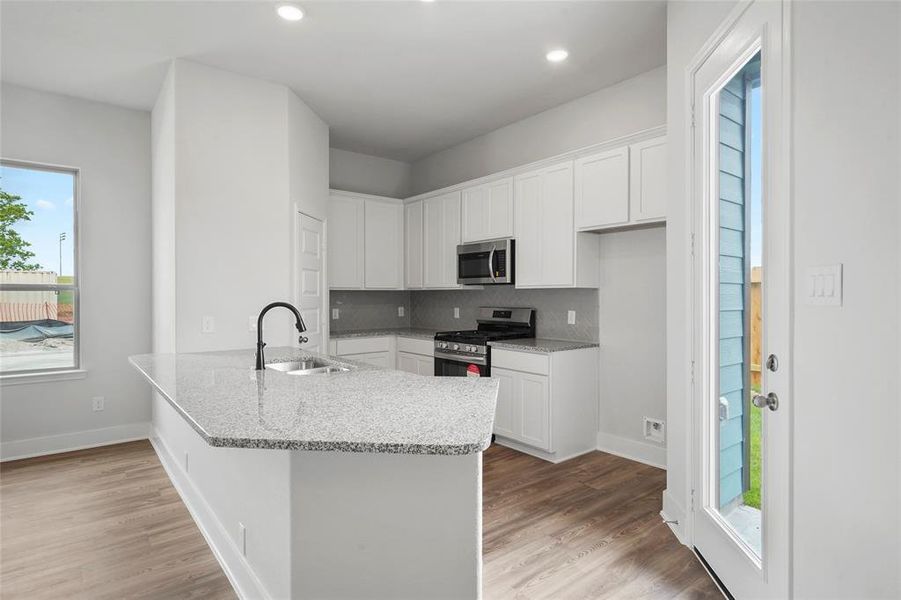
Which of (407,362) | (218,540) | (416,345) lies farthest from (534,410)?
(218,540)

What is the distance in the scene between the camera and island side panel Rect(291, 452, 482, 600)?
1.47 meters

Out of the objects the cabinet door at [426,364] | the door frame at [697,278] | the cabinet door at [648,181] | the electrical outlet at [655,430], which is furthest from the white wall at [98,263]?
the door frame at [697,278]

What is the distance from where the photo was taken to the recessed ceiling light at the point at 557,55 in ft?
11.1

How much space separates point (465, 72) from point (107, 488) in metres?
3.85

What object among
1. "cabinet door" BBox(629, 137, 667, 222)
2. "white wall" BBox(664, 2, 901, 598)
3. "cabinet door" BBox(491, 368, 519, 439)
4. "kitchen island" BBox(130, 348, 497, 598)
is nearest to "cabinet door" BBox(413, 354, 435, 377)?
"cabinet door" BBox(491, 368, 519, 439)

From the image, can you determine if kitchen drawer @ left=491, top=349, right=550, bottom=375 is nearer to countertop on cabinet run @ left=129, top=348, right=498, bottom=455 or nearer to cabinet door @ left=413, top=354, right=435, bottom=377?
cabinet door @ left=413, top=354, right=435, bottom=377

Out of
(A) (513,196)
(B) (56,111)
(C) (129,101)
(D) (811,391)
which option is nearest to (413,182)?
(A) (513,196)

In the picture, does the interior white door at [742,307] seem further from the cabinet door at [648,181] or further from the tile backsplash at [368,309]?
the tile backsplash at [368,309]

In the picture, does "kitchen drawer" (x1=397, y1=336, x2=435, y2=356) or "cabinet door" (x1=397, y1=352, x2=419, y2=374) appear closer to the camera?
"kitchen drawer" (x1=397, y1=336, x2=435, y2=356)

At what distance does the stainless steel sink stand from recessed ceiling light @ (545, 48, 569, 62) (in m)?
2.57

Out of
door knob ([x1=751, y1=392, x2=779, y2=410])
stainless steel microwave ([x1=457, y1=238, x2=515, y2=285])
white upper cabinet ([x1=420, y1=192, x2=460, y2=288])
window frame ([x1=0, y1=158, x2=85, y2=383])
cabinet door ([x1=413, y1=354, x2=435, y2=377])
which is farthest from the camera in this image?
white upper cabinet ([x1=420, y1=192, x2=460, y2=288])

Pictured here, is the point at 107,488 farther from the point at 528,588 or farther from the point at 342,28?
the point at 342,28

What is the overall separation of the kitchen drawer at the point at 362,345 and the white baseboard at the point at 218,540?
1.74 metres

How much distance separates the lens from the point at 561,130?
4.35 meters
